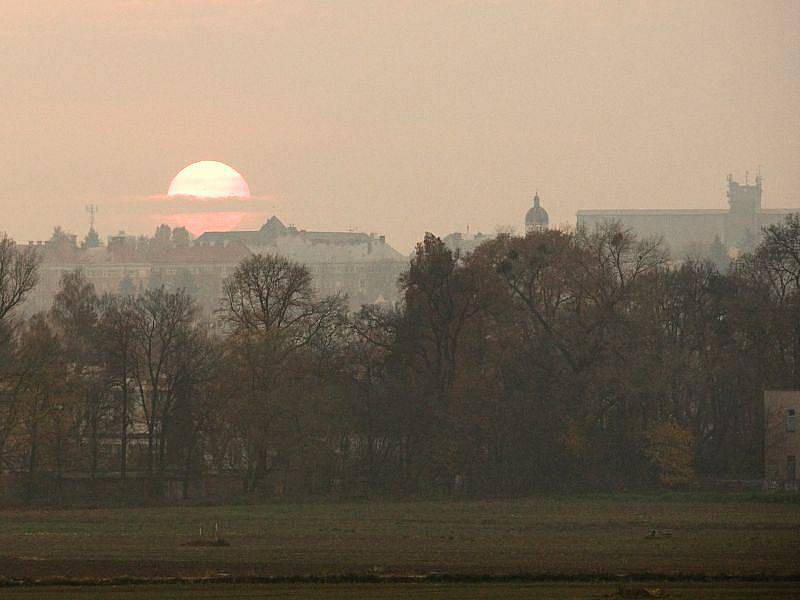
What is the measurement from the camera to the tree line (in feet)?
213

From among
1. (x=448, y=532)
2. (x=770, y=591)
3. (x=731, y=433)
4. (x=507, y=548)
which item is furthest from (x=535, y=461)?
(x=770, y=591)

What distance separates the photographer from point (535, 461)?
65.9 meters

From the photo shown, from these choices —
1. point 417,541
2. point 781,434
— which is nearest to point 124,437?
point 417,541

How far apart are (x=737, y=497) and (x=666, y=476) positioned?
546 cm

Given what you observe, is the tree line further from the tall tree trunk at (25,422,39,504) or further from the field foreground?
the field foreground

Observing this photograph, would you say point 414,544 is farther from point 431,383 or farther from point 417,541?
point 431,383

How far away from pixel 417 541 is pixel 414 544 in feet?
2.68

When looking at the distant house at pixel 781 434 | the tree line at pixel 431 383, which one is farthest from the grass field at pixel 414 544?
the distant house at pixel 781 434

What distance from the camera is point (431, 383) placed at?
68.8 meters

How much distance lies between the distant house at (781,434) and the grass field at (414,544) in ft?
31.3

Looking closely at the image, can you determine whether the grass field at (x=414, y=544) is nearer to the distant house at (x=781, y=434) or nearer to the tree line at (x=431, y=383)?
the tree line at (x=431, y=383)

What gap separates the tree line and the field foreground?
20.1 ft

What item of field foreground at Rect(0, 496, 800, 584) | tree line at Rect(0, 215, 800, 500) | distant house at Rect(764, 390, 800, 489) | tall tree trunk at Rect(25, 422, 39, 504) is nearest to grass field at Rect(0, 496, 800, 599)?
field foreground at Rect(0, 496, 800, 584)

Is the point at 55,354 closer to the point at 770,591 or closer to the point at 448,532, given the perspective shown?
the point at 448,532
